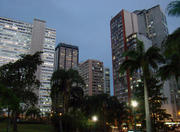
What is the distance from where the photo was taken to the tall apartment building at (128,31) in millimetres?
127188

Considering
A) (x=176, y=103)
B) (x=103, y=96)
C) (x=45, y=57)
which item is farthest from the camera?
(x=45, y=57)

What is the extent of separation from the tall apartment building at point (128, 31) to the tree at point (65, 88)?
81466 mm

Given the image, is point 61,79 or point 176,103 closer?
point 61,79

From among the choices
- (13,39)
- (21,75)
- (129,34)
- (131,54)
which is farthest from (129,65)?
(13,39)

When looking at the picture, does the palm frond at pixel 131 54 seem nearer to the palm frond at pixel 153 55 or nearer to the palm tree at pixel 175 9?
the palm frond at pixel 153 55

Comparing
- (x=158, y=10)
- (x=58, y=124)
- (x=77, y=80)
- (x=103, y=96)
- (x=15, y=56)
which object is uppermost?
(x=158, y=10)

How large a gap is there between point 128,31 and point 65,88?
338 ft

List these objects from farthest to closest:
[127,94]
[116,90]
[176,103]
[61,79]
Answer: [116,90]
[127,94]
[176,103]
[61,79]

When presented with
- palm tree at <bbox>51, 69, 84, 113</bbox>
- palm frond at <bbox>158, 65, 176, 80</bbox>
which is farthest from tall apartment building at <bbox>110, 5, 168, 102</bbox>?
palm frond at <bbox>158, 65, 176, 80</bbox>

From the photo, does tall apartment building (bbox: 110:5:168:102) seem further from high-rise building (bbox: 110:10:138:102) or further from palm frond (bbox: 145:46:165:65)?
palm frond (bbox: 145:46:165:65)

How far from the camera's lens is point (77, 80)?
42.0 metres

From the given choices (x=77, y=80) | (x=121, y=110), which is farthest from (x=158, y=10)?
(x=77, y=80)

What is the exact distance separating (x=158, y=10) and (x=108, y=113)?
381ft

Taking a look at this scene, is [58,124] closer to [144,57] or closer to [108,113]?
[108,113]
